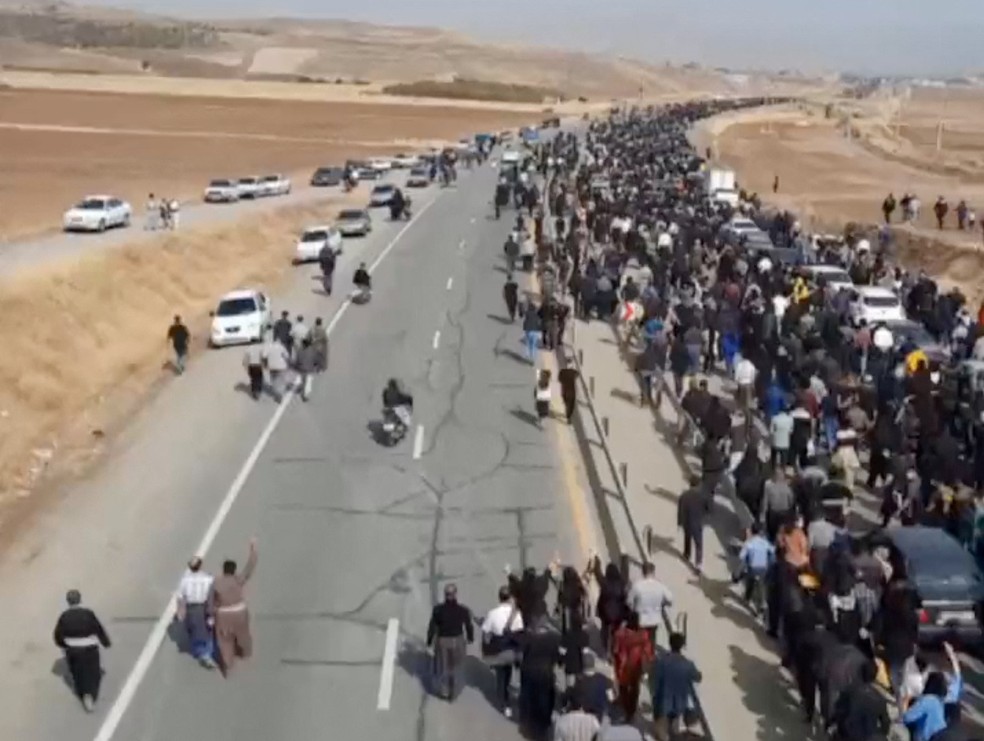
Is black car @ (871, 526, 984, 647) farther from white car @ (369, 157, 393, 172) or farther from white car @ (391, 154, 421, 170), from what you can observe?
white car @ (391, 154, 421, 170)

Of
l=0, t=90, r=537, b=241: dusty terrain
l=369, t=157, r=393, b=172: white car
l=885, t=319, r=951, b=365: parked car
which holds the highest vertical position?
l=885, t=319, r=951, b=365: parked car

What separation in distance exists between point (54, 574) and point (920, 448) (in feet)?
36.0

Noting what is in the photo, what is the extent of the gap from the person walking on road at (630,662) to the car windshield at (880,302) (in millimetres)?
17791

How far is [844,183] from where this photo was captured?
80.9m

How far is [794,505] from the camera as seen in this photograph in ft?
54.4

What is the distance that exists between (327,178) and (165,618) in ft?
184

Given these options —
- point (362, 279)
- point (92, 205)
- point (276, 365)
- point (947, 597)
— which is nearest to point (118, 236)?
point (92, 205)

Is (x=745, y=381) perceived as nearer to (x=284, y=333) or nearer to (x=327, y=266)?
(x=284, y=333)

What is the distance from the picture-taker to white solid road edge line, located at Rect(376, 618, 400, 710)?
1371cm

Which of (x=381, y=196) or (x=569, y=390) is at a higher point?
(x=569, y=390)

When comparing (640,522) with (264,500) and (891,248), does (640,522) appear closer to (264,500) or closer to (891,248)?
(264,500)

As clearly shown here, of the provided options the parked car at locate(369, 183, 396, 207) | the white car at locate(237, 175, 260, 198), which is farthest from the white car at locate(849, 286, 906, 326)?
the white car at locate(237, 175, 260, 198)

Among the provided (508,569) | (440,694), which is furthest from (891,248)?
(440,694)

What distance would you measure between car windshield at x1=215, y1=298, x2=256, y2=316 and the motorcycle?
915 cm
